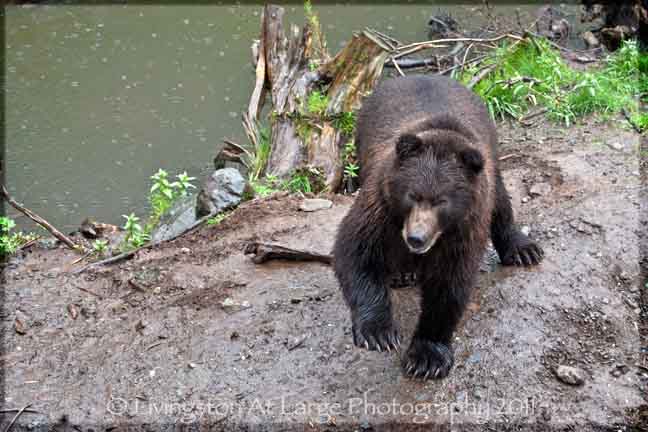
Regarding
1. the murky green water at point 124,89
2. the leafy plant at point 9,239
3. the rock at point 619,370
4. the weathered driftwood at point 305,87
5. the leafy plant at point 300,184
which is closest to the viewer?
the rock at point 619,370

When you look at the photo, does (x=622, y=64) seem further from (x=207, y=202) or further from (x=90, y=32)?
(x=90, y=32)

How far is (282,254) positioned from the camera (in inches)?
228

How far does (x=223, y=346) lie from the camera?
16.3 feet

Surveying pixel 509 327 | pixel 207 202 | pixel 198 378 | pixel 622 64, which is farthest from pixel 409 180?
pixel 622 64

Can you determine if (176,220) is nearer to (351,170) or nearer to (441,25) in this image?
(351,170)

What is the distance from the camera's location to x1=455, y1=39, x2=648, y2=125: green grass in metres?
7.75

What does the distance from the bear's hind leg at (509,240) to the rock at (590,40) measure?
211 inches

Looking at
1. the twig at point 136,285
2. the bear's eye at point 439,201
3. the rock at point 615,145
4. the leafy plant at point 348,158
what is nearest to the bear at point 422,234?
the bear's eye at point 439,201

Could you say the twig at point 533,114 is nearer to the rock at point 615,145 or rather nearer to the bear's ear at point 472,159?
the rock at point 615,145

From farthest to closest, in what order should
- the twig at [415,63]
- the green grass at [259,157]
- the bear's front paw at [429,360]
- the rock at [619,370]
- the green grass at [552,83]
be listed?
the twig at [415,63], the green grass at [552,83], the green grass at [259,157], the rock at [619,370], the bear's front paw at [429,360]

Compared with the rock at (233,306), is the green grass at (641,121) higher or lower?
higher

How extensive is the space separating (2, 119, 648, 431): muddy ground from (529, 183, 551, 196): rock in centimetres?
3

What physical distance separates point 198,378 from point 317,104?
3.78 metres

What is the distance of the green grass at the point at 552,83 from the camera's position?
7.75 m
